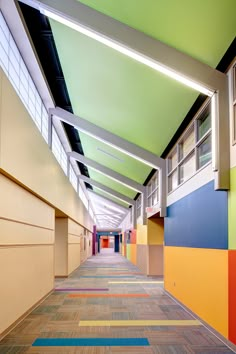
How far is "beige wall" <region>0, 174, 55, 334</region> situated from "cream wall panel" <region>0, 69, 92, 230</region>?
20 cm

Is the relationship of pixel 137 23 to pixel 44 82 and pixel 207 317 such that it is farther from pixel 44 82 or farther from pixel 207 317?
pixel 207 317

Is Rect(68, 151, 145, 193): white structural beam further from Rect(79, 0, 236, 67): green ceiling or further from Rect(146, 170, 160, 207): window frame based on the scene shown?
Rect(79, 0, 236, 67): green ceiling

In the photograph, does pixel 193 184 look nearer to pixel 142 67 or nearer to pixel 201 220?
pixel 201 220

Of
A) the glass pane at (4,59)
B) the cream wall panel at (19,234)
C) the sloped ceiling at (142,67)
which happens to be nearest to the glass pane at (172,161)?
the sloped ceiling at (142,67)

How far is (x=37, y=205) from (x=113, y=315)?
2.47 m

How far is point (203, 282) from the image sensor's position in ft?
18.6

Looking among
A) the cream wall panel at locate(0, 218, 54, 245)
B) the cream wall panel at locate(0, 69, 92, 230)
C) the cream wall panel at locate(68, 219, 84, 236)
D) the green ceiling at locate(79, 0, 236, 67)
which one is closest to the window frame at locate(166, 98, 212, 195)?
the green ceiling at locate(79, 0, 236, 67)

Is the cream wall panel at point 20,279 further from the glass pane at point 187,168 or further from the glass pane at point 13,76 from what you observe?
the glass pane at point 187,168

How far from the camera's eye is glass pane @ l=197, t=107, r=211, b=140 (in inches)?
239

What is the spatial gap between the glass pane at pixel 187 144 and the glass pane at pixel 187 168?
16cm

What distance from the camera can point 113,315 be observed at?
6.21 metres

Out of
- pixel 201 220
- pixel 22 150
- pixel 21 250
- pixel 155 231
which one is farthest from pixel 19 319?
pixel 155 231

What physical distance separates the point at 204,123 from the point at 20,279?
13.0 ft

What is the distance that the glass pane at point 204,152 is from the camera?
239 inches
